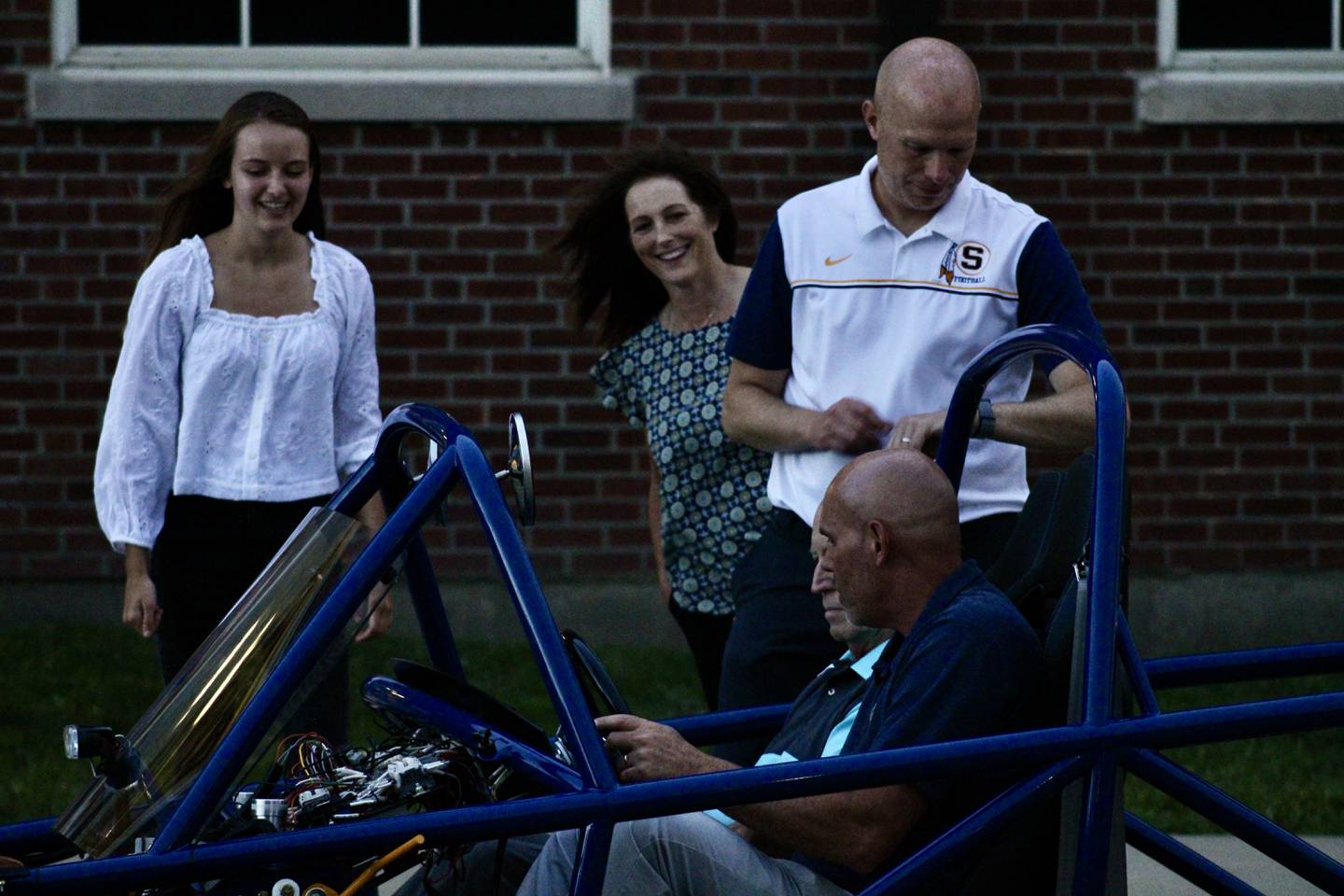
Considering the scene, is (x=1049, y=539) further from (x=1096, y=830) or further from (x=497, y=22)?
(x=497, y=22)

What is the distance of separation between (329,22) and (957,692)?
5.02 m

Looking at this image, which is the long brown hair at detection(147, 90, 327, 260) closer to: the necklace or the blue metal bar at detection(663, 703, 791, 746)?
the necklace

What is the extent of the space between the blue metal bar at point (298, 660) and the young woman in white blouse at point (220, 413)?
133cm

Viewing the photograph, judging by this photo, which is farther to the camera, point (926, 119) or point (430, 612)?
point (926, 119)

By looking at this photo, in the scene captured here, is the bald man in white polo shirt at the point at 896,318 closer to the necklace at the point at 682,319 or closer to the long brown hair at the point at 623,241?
the necklace at the point at 682,319

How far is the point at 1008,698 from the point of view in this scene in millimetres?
2633

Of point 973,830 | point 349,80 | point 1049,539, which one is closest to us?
point 973,830

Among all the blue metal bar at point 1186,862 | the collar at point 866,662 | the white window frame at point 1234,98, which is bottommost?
the blue metal bar at point 1186,862

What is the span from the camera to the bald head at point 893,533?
2.82m

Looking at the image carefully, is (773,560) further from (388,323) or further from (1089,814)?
(388,323)

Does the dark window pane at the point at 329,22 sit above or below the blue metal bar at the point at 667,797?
above

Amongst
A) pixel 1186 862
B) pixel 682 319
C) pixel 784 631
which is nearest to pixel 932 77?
pixel 784 631

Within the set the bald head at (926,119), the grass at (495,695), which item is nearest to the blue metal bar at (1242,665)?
the bald head at (926,119)

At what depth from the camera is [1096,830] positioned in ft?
8.05
